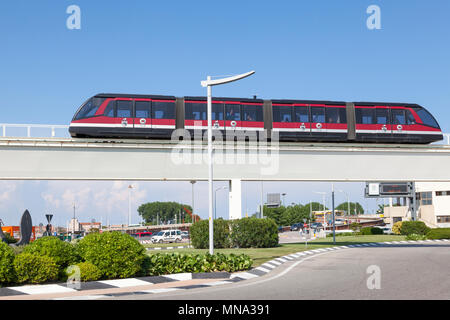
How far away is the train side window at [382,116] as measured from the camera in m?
30.7

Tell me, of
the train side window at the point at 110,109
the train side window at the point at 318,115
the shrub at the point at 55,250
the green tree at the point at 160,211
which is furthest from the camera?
the green tree at the point at 160,211

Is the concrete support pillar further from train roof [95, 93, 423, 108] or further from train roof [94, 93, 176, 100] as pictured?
train roof [94, 93, 176, 100]

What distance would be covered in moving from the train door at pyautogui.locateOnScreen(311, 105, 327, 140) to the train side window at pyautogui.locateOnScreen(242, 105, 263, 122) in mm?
3429

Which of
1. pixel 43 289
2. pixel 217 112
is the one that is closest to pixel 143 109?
pixel 217 112

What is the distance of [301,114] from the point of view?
3014 centimetres

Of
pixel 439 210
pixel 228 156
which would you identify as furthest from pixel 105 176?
pixel 439 210

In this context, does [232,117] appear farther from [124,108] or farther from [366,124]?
[366,124]

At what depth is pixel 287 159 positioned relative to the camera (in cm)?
2845

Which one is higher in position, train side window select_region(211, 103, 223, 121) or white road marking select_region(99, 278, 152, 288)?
train side window select_region(211, 103, 223, 121)

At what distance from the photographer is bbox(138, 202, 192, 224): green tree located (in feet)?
591

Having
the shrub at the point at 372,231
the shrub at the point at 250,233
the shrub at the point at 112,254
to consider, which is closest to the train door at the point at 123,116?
the shrub at the point at 250,233

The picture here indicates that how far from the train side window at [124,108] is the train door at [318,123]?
11435 mm

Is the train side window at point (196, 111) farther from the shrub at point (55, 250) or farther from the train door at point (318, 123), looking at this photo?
the shrub at point (55, 250)

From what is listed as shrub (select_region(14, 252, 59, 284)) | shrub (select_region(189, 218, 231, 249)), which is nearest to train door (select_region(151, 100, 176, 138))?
shrub (select_region(189, 218, 231, 249))
